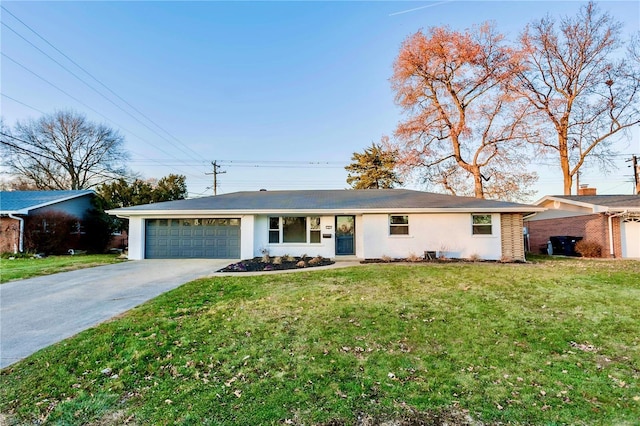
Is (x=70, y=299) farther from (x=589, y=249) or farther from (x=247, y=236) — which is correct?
(x=589, y=249)

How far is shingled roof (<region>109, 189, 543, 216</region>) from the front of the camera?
534 inches

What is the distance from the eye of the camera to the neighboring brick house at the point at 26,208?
16.7 m

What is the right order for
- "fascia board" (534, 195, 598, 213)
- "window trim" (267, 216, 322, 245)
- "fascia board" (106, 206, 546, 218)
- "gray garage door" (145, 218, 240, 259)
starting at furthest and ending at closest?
"fascia board" (534, 195, 598, 213) < "gray garage door" (145, 218, 240, 259) < "window trim" (267, 216, 322, 245) < "fascia board" (106, 206, 546, 218)

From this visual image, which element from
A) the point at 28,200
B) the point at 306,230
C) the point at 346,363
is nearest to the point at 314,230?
the point at 306,230

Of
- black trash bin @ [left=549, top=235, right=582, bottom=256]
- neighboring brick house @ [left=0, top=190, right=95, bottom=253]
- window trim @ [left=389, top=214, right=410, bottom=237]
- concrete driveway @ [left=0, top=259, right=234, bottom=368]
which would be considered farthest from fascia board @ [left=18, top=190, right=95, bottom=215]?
black trash bin @ [left=549, top=235, right=582, bottom=256]

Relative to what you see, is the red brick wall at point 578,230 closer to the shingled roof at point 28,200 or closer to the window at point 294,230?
the window at point 294,230

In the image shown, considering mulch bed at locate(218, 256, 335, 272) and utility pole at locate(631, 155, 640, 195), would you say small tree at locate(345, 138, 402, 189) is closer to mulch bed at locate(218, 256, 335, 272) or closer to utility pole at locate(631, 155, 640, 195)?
utility pole at locate(631, 155, 640, 195)

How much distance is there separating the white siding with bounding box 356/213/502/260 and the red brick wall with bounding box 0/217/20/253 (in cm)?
1801

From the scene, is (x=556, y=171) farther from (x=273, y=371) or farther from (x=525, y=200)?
(x=273, y=371)

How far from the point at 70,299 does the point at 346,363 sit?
6.81 m

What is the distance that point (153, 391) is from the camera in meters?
3.43

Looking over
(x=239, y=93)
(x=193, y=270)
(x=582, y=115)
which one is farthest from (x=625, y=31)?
(x=193, y=270)

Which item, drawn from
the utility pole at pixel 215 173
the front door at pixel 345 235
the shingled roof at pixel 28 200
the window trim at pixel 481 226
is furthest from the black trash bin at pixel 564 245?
the shingled roof at pixel 28 200

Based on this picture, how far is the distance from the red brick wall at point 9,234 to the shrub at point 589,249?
28.9m
